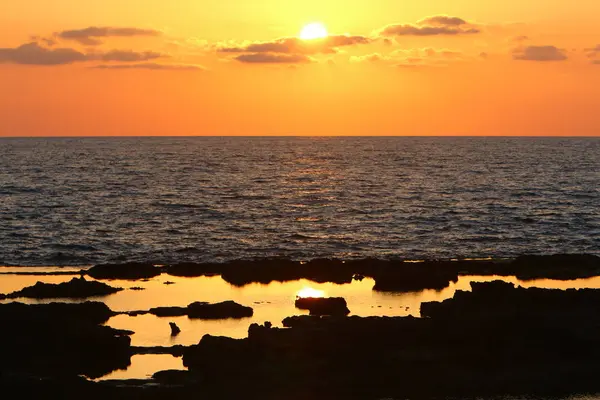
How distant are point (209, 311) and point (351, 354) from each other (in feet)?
38.7

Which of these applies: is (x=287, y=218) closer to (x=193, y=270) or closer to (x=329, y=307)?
(x=193, y=270)

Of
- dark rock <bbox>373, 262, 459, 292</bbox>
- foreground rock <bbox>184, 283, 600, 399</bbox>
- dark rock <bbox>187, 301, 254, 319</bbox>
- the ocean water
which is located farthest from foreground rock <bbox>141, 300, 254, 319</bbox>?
the ocean water

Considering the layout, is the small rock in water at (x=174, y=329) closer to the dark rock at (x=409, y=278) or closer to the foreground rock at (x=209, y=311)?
the foreground rock at (x=209, y=311)

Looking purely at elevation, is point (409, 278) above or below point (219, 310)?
above

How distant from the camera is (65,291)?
191 ft

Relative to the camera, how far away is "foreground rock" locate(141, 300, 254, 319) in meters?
51.3

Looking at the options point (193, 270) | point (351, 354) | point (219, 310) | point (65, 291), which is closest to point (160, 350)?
point (219, 310)

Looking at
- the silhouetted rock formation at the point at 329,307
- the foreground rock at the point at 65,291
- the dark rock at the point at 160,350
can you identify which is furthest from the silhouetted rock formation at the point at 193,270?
the dark rock at the point at 160,350

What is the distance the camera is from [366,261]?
68625 millimetres

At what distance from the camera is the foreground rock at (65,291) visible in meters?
57.6

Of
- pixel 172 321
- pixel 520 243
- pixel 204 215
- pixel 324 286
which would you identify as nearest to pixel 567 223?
pixel 520 243

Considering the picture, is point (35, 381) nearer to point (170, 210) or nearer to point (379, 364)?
point (379, 364)

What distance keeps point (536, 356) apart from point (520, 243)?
48489 millimetres

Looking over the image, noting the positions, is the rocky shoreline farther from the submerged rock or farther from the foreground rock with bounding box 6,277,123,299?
the foreground rock with bounding box 6,277,123,299
